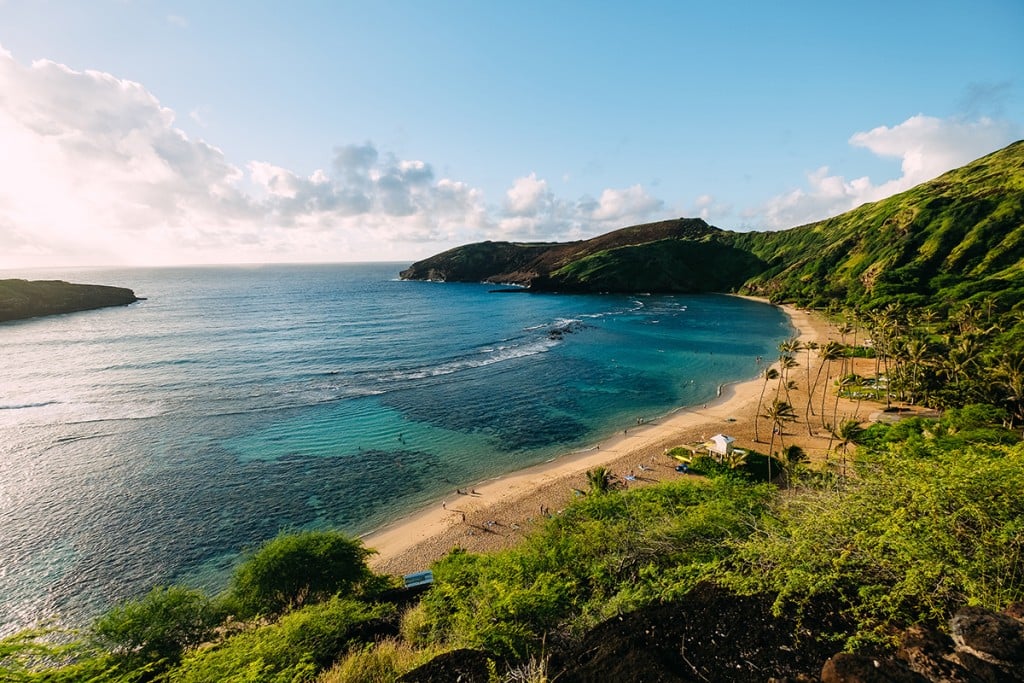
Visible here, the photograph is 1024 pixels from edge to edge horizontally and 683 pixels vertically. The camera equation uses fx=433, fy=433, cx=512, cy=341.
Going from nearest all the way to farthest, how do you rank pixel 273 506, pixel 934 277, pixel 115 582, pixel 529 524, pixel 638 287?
pixel 115 582, pixel 529 524, pixel 273 506, pixel 934 277, pixel 638 287

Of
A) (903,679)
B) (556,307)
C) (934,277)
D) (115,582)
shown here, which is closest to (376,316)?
(556,307)

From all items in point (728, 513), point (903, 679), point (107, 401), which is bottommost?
point (107, 401)

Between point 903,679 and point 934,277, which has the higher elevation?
point 934,277

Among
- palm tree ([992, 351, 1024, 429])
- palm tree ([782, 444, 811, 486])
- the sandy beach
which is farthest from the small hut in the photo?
palm tree ([992, 351, 1024, 429])

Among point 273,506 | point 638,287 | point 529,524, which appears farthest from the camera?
point 638,287

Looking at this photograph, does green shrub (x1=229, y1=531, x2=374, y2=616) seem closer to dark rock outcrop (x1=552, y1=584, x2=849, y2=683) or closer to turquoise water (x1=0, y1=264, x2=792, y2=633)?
turquoise water (x1=0, y1=264, x2=792, y2=633)

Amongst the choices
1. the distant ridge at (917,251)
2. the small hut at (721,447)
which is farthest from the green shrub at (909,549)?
the distant ridge at (917,251)

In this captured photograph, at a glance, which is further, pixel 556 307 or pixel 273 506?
pixel 556 307

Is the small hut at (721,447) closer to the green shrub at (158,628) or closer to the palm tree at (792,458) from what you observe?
the palm tree at (792,458)

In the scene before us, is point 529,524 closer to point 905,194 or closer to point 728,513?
point 728,513
